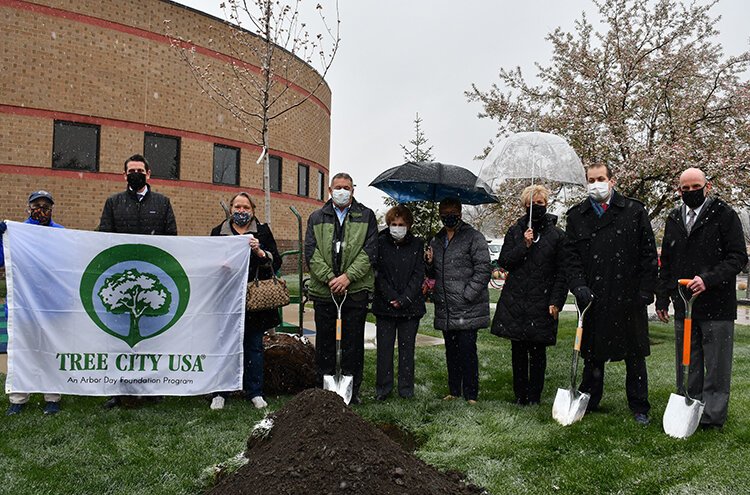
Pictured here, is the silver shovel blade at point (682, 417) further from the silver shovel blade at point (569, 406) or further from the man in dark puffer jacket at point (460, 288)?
the man in dark puffer jacket at point (460, 288)

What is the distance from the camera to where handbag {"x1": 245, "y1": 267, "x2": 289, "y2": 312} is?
211 inches

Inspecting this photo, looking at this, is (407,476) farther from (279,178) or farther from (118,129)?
(279,178)

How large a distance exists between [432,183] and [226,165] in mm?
14973

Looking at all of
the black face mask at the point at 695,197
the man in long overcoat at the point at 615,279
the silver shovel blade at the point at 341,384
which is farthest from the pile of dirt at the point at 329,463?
the black face mask at the point at 695,197

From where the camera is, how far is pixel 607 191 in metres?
4.98

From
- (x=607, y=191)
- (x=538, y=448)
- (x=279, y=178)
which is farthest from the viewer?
(x=279, y=178)

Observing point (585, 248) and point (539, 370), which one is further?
point (539, 370)

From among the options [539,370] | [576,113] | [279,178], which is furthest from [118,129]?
[539,370]

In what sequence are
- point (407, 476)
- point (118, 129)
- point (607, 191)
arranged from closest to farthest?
point (407, 476) < point (607, 191) < point (118, 129)

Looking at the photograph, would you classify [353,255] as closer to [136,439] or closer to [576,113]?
[136,439]

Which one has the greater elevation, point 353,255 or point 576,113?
point 576,113

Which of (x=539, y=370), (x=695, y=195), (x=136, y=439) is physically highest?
(x=695, y=195)

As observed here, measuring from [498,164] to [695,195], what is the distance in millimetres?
1735

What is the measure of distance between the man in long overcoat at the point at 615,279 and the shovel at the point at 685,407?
29cm
